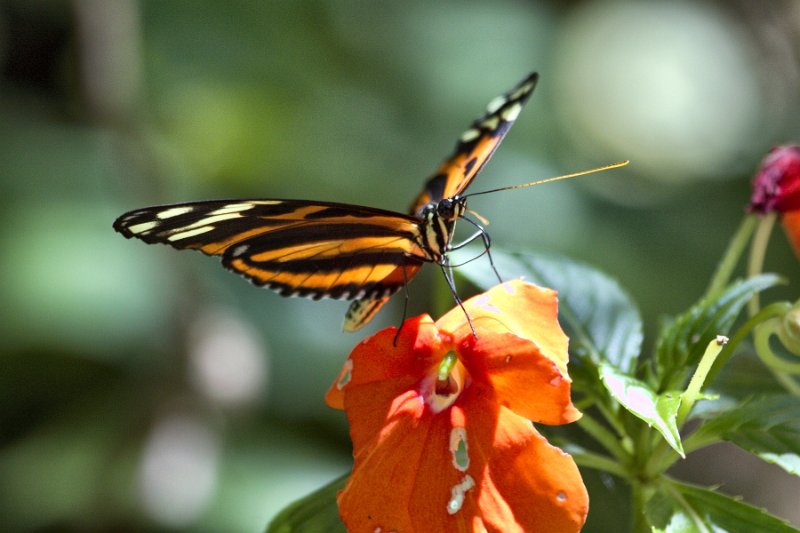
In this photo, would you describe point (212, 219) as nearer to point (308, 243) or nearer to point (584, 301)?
point (308, 243)

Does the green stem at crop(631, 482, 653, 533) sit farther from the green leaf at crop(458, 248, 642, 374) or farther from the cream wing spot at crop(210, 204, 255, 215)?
the cream wing spot at crop(210, 204, 255, 215)

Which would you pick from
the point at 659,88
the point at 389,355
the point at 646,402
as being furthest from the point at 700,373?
the point at 659,88

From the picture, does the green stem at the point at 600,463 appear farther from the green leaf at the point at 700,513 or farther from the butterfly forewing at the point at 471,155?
the butterfly forewing at the point at 471,155

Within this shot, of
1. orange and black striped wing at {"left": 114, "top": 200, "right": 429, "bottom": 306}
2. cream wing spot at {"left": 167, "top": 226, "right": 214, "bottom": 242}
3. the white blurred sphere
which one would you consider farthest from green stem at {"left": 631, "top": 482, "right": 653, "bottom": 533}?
the white blurred sphere

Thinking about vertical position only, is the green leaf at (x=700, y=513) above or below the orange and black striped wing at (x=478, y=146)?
below

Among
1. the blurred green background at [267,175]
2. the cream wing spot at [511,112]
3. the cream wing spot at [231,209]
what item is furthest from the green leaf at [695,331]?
the blurred green background at [267,175]

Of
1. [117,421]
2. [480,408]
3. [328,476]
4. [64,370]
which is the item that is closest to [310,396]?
[328,476]

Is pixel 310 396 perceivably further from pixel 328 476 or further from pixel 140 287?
pixel 140 287
